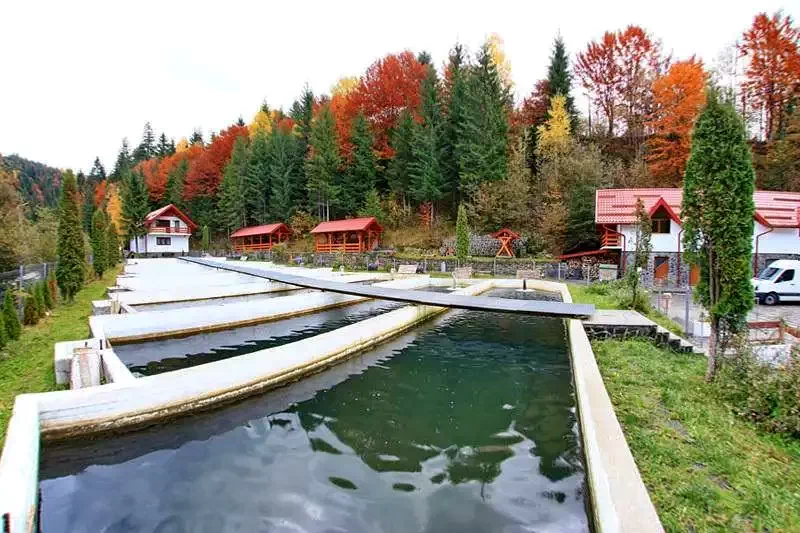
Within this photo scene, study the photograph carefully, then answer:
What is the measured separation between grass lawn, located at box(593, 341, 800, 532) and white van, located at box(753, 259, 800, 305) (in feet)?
37.8

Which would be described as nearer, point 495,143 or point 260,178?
point 495,143

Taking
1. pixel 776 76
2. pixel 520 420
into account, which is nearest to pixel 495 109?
pixel 776 76

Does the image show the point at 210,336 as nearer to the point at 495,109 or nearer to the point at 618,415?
the point at 618,415

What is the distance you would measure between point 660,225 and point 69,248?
2548 centimetres

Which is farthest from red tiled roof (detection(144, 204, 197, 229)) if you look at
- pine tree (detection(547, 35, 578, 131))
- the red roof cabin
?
pine tree (detection(547, 35, 578, 131))

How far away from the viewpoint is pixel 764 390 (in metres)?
4.95

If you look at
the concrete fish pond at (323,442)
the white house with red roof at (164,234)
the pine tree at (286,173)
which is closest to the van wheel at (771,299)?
the concrete fish pond at (323,442)

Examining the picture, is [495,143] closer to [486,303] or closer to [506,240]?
[506,240]

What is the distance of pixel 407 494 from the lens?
417cm

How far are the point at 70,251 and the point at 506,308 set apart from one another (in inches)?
533

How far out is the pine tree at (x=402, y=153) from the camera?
118 ft

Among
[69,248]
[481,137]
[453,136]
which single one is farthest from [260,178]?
[69,248]

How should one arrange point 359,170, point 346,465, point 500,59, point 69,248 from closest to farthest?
point 346,465 < point 69,248 < point 500,59 < point 359,170

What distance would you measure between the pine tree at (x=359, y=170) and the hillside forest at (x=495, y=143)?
0.50 feet
